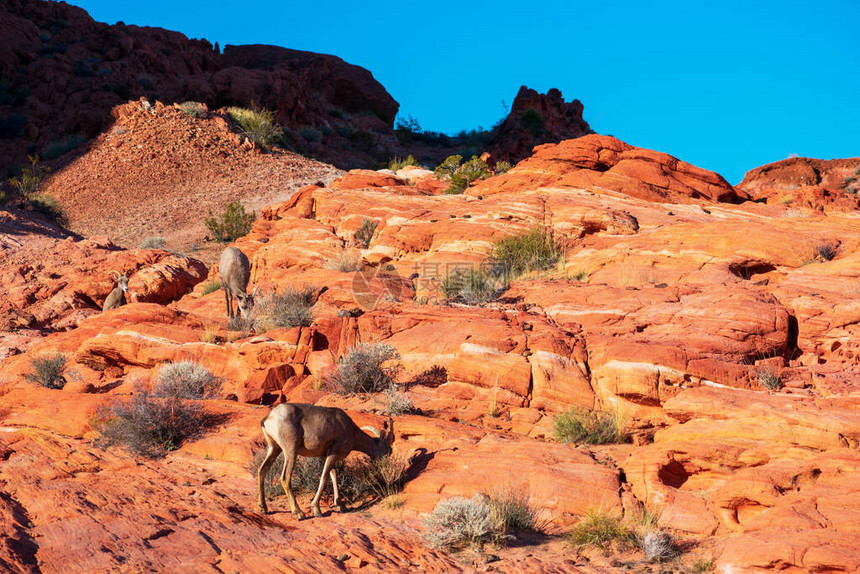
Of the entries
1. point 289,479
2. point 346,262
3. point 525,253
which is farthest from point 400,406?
point 346,262

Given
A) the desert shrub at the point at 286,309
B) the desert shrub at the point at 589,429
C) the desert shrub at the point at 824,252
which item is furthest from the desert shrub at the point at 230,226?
the desert shrub at the point at 589,429

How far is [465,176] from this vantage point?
70.9ft

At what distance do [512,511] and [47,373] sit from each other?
818 cm

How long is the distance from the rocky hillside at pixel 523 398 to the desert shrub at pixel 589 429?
16 cm

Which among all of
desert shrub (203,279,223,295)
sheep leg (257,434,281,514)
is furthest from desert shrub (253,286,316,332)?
sheep leg (257,434,281,514)

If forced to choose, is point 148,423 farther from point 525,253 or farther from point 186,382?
point 525,253

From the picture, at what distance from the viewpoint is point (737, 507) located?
23.3 feet

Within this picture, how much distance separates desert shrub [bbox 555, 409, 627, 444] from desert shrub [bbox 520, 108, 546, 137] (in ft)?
102

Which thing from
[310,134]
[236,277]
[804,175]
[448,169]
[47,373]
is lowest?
[47,373]

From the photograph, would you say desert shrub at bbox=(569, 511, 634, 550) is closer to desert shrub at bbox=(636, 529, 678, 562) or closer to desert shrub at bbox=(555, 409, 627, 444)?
desert shrub at bbox=(636, 529, 678, 562)

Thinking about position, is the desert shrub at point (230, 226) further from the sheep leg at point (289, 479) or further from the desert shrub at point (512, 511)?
the desert shrub at point (512, 511)

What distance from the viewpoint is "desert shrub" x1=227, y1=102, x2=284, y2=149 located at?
34.2 meters

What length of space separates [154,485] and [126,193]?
976 inches

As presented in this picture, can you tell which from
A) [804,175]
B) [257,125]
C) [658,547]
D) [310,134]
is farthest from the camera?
[310,134]
